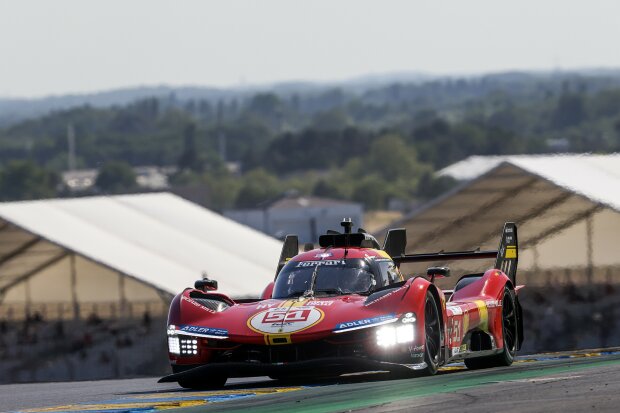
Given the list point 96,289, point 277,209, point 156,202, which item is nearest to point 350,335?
point 96,289

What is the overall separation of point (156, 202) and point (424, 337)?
3629cm

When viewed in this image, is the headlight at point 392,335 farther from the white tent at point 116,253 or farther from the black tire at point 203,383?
the white tent at point 116,253

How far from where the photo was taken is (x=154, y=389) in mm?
17359

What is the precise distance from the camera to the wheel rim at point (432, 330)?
16188 mm

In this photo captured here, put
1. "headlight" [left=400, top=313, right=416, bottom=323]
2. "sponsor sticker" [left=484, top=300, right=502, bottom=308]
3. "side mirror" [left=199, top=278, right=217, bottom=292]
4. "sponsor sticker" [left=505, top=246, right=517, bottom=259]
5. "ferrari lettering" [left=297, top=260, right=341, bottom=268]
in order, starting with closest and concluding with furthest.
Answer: "headlight" [left=400, top=313, right=416, bottom=323]
"ferrari lettering" [left=297, top=260, right=341, bottom=268]
"side mirror" [left=199, top=278, right=217, bottom=292]
"sponsor sticker" [left=484, top=300, right=502, bottom=308]
"sponsor sticker" [left=505, top=246, right=517, bottom=259]

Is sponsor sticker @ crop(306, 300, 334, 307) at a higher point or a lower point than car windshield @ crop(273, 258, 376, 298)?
lower

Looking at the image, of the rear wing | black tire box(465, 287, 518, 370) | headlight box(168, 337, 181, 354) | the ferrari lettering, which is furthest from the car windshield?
the rear wing

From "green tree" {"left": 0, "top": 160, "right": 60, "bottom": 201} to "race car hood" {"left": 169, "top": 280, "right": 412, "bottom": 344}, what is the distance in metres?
156

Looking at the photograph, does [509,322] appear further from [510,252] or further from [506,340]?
[510,252]

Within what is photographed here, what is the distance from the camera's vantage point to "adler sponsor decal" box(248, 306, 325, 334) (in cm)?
1555

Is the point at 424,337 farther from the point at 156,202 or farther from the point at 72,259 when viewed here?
the point at 156,202

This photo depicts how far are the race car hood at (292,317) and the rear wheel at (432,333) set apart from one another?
40cm

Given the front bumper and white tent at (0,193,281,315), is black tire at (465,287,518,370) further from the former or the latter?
white tent at (0,193,281,315)

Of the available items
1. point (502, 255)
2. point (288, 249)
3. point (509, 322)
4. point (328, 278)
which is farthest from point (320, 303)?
point (502, 255)
